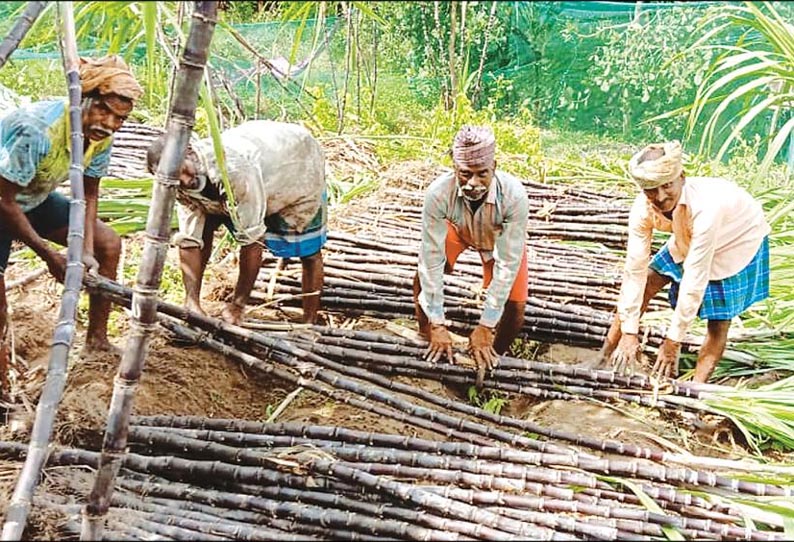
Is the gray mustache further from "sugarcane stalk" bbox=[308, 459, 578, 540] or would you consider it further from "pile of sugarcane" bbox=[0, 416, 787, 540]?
"sugarcane stalk" bbox=[308, 459, 578, 540]

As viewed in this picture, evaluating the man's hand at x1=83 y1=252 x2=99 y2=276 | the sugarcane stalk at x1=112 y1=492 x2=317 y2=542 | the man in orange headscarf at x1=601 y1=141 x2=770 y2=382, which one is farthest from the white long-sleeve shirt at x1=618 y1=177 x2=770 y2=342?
the man's hand at x1=83 y1=252 x2=99 y2=276

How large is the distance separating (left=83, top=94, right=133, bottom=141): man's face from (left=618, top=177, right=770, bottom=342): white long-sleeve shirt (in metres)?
1.85

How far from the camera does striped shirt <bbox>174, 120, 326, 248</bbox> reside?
2.90 meters

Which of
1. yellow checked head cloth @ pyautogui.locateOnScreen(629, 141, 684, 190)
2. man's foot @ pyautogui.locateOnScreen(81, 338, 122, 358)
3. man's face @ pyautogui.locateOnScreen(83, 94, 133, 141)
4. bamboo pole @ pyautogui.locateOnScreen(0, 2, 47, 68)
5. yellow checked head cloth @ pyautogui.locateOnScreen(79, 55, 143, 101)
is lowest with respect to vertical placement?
man's foot @ pyautogui.locateOnScreen(81, 338, 122, 358)

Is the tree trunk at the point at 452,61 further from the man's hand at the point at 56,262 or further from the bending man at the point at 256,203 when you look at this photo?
the man's hand at the point at 56,262

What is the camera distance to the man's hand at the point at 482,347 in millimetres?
3045

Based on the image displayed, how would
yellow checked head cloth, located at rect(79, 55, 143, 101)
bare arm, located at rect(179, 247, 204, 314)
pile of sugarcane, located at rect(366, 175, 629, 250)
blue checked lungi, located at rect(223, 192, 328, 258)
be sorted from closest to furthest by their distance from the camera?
yellow checked head cloth, located at rect(79, 55, 143, 101)
bare arm, located at rect(179, 247, 204, 314)
blue checked lungi, located at rect(223, 192, 328, 258)
pile of sugarcane, located at rect(366, 175, 629, 250)

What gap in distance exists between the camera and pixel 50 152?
251 centimetres

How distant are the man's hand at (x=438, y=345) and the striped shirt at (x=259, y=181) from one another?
0.73 m

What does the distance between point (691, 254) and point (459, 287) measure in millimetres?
1174

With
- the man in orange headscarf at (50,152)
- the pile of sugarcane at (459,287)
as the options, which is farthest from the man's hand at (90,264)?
the pile of sugarcane at (459,287)

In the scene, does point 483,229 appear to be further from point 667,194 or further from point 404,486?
point 404,486

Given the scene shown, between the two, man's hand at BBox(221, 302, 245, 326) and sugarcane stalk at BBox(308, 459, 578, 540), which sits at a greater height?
sugarcane stalk at BBox(308, 459, 578, 540)

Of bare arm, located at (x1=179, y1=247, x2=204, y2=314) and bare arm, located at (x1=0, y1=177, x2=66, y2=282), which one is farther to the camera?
bare arm, located at (x1=179, y1=247, x2=204, y2=314)
